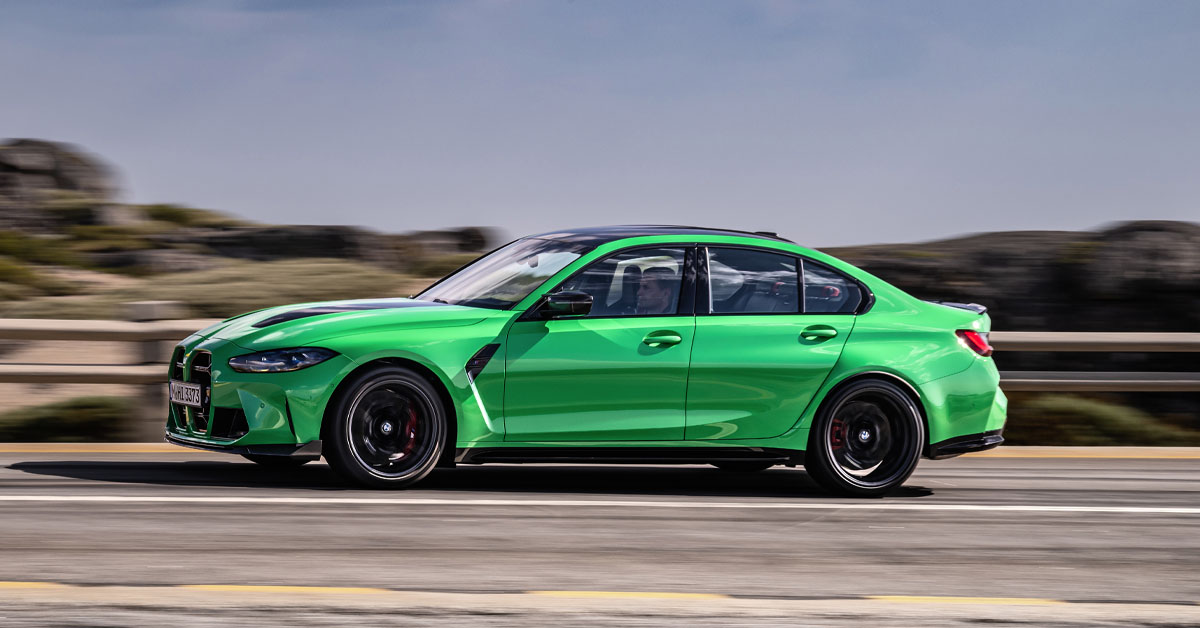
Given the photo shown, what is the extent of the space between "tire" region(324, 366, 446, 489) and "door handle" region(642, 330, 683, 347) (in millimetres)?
1187

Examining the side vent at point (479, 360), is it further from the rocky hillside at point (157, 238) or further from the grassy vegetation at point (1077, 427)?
the rocky hillside at point (157, 238)

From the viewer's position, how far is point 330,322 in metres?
7.40

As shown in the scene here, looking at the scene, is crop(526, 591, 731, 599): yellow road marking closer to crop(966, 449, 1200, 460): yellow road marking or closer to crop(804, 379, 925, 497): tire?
crop(804, 379, 925, 497): tire

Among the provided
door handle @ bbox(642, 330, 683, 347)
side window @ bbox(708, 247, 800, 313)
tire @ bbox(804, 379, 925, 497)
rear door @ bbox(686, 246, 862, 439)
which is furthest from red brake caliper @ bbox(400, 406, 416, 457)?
tire @ bbox(804, 379, 925, 497)

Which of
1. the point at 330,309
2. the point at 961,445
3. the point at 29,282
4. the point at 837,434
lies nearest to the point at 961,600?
the point at 837,434

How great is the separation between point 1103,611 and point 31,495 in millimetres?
5256

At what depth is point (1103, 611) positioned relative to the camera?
529 centimetres

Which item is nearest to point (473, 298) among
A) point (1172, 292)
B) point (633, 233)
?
point (633, 233)

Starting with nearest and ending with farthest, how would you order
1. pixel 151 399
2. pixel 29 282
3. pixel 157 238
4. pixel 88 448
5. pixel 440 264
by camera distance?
pixel 88 448, pixel 151 399, pixel 440 264, pixel 29 282, pixel 157 238

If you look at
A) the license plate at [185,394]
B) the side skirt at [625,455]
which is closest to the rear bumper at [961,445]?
the side skirt at [625,455]

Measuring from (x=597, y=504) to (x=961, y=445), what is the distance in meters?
2.23

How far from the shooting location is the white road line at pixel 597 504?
23.4 feet

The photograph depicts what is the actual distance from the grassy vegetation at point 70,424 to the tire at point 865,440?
5102 mm

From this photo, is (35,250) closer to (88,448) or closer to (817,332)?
(88,448)
